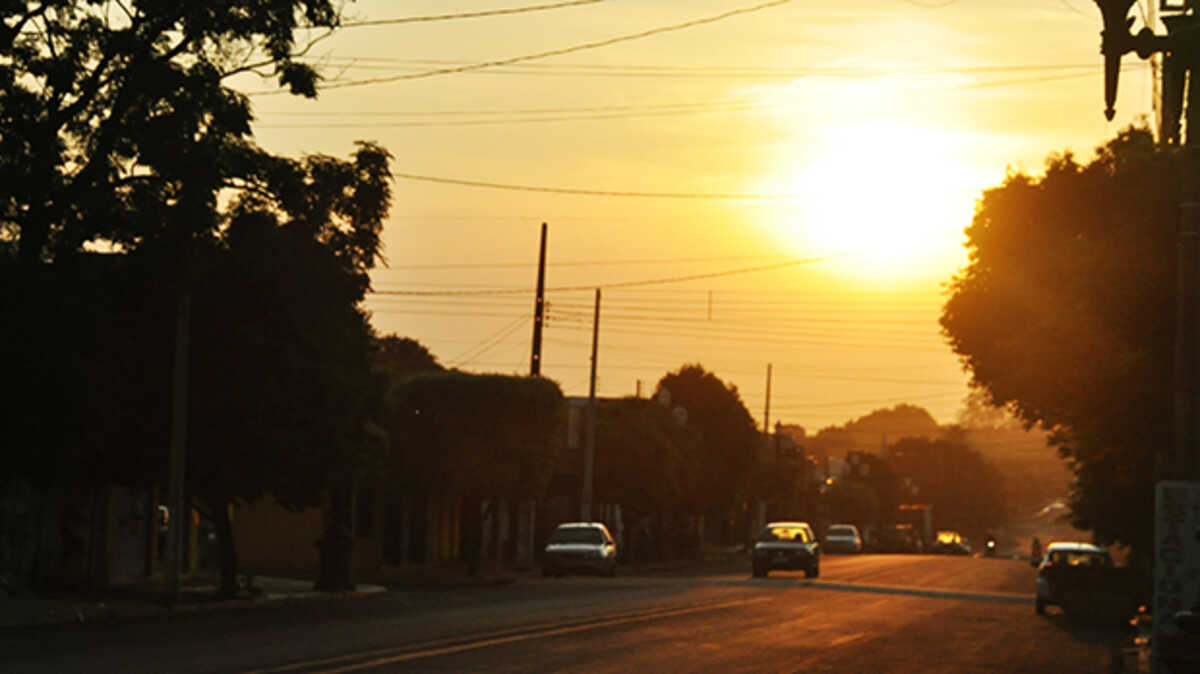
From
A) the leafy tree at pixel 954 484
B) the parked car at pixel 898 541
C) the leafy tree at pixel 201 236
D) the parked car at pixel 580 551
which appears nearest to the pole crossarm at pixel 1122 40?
the leafy tree at pixel 201 236

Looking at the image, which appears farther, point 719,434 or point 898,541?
point 898,541

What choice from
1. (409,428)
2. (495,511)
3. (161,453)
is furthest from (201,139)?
(495,511)

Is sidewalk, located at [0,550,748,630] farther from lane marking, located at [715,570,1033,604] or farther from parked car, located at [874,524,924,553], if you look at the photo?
parked car, located at [874,524,924,553]

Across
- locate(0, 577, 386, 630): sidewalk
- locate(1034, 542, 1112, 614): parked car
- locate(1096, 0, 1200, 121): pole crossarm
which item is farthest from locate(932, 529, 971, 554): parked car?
locate(1096, 0, 1200, 121): pole crossarm

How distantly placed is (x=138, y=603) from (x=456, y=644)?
1152cm

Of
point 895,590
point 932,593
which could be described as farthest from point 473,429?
point 932,593

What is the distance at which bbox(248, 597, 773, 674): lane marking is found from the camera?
56.3 ft

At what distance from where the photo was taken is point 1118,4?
1683 centimetres

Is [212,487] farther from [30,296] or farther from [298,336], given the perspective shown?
[30,296]

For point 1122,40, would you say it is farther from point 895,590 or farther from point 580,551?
point 580,551

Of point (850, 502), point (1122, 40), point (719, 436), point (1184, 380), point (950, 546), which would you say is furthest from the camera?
point (850, 502)

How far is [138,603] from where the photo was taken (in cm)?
2992

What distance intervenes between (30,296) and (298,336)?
5094 mm

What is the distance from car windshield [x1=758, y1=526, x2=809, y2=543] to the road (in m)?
13.6
